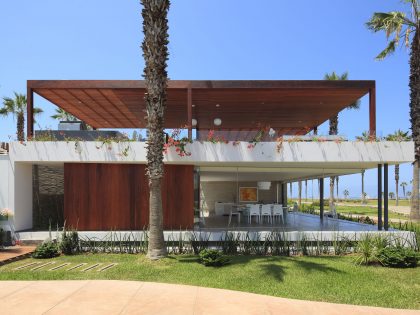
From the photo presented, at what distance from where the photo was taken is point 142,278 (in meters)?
7.74

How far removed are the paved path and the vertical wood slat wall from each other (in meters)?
4.85

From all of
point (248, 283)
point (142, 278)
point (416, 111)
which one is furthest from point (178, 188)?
point (416, 111)

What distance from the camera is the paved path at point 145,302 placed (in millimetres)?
5672

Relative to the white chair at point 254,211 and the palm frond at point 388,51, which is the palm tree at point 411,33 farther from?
the white chair at point 254,211

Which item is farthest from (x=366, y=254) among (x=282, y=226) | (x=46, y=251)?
(x=46, y=251)

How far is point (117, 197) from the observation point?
12008 mm

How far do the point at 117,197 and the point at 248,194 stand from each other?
942cm

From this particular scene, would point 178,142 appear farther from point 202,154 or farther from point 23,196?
point 23,196

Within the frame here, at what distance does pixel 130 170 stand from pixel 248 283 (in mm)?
6390

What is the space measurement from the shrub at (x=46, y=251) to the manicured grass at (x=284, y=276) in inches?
16.8

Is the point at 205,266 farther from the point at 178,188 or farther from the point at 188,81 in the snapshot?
the point at 188,81

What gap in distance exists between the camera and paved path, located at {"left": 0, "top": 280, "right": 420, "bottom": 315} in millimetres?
5672

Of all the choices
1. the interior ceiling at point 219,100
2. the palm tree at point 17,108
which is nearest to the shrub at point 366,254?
the interior ceiling at point 219,100

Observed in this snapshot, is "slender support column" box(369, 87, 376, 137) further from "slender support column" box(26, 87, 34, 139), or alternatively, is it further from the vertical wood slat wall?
"slender support column" box(26, 87, 34, 139)
